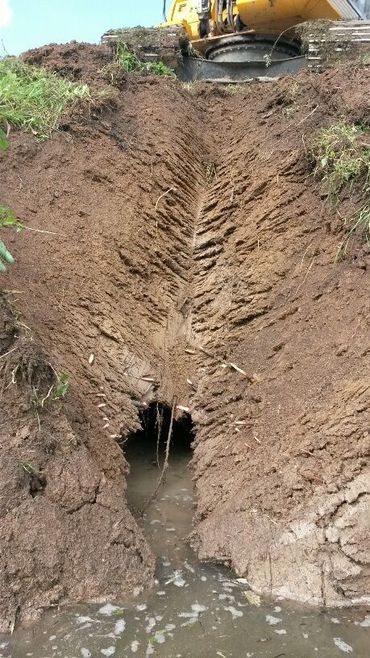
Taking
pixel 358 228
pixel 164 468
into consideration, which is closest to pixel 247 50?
pixel 358 228

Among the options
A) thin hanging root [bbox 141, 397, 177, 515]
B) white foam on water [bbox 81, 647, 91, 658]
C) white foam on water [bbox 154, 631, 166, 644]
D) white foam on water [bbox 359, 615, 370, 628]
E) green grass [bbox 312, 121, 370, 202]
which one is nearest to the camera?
white foam on water [bbox 81, 647, 91, 658]

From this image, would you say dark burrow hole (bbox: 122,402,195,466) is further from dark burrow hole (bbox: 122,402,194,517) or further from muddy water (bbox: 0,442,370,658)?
muddy water (bbox: 0,442,370,658)

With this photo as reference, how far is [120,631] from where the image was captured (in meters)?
3.03

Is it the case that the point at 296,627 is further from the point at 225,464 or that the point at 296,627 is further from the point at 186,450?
the point at 186,450

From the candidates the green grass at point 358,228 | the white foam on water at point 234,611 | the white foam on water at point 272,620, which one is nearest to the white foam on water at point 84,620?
the white foam on water at point 234,611

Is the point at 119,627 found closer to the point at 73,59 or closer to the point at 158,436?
the point at 158,436

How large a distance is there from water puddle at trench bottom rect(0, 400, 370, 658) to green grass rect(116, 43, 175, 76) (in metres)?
5.93

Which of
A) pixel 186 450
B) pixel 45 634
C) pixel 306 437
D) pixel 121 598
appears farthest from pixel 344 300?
pixel 45 634

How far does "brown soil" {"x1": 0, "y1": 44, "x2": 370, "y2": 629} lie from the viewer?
3.40 metres

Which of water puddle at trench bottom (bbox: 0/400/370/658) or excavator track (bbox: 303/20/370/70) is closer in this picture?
water puddle at trench bottom (bbox: 0/400/370/658)

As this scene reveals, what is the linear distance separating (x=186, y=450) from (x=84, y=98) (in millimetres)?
3701

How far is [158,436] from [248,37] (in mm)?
Result: 5946

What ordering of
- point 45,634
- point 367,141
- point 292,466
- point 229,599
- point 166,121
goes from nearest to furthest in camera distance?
point 45,634 < point 229,599 < point 292,466 < point 367,141 < point 166,121

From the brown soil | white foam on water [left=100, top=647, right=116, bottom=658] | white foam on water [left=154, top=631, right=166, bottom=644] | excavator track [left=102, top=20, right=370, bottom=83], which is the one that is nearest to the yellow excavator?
excavator track [left=102, top=20, right=370, bottom=83]
